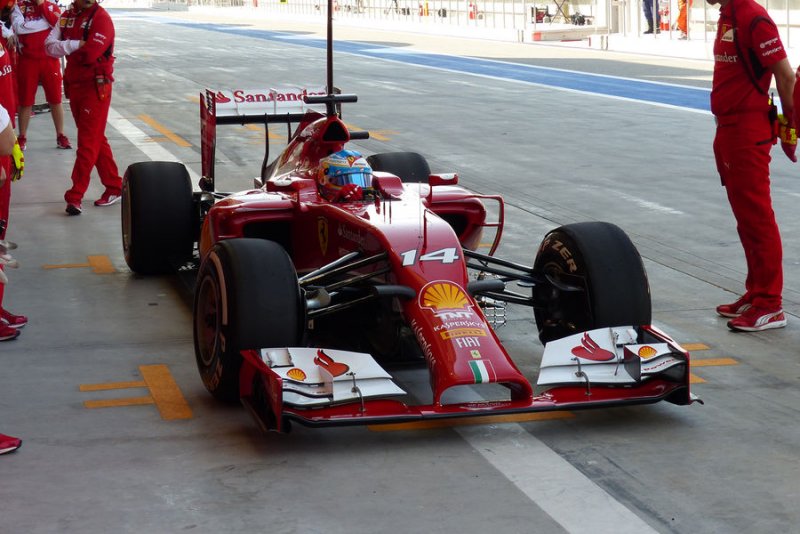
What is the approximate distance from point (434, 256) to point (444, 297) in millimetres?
278

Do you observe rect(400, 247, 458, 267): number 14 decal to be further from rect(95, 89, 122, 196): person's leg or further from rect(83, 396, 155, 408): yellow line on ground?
rect(95, 89, 122, 196): person's leg

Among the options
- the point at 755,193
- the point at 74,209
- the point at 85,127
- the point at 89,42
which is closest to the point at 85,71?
the point at 89,42

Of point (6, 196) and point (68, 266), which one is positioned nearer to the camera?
point (6, 196)

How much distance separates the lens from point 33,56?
14.3m

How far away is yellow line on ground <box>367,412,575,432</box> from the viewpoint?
5.62m

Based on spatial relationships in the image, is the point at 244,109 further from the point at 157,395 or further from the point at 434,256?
the point at 434,256

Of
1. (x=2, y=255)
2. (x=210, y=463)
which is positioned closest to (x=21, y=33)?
(x=2, y=255)

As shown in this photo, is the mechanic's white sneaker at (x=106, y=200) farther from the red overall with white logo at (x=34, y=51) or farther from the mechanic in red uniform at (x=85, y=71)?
the red overall with white logo at (x=34, y=51)

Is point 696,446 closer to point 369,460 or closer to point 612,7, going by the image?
point 369,460

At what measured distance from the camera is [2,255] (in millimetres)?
5664

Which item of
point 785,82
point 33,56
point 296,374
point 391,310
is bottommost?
point 296,374

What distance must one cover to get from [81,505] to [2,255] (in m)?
1.44

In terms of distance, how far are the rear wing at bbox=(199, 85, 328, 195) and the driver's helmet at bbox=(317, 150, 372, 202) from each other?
7.48 feet

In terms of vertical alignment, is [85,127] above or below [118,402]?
above
